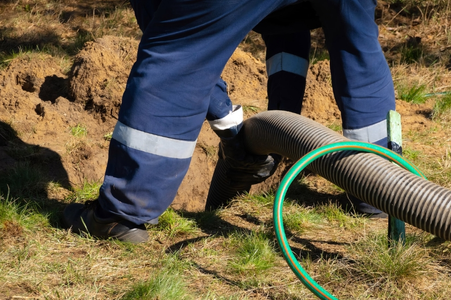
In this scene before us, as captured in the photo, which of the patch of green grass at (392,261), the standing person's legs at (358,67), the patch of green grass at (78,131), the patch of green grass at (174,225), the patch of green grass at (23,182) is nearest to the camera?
the patch of green grass at (392,261)

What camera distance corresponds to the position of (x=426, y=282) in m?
2.00

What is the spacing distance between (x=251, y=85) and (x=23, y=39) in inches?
105

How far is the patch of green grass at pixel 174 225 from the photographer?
2.53 meters

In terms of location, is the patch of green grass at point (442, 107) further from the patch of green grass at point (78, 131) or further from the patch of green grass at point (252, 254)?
the patch of green grass at point (78, 131)

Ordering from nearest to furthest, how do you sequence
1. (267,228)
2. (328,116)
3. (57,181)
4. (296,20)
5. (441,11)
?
(267,228)
(296,20)
(57,181)
(328,116)
(441,11)

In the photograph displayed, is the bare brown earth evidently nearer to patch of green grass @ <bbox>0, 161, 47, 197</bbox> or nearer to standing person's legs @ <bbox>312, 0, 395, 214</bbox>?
patch of green grass @ <bbox>0, 161, 47, 197</bbox>

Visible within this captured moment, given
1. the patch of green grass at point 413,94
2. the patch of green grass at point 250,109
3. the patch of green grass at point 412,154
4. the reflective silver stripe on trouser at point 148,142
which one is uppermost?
the reflective silver stripe on trouser at point 148,142

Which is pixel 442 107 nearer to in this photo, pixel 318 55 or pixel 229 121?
pixel 318 55

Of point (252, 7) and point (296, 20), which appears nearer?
point (252, 7)

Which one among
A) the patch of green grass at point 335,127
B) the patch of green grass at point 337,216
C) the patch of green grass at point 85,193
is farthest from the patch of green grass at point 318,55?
the patch of green grass at point 85,193

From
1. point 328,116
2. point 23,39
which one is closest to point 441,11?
point 328,116

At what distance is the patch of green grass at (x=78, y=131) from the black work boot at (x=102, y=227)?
152 centimetres

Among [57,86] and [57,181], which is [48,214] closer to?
[57,181]

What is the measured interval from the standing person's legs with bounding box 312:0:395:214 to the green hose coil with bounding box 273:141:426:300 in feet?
2.37
